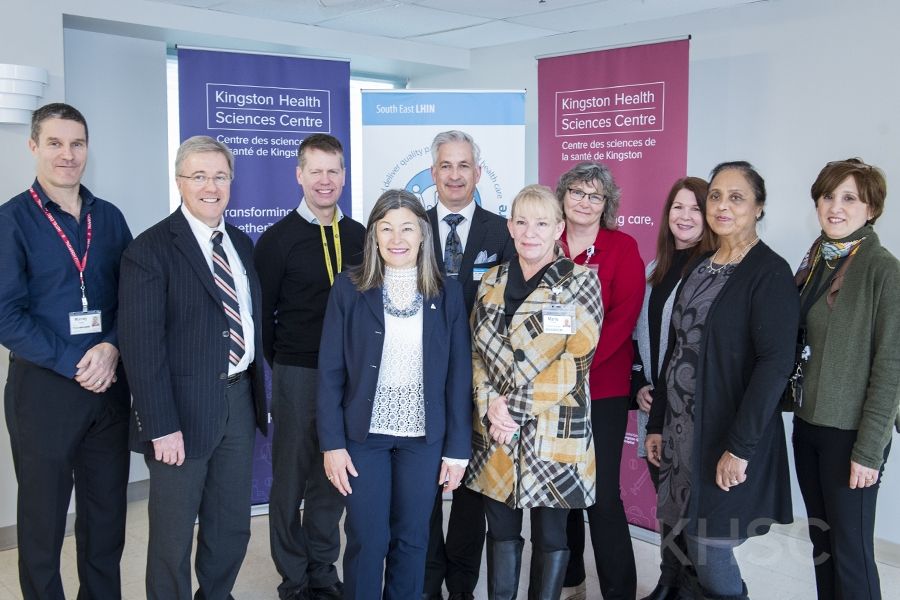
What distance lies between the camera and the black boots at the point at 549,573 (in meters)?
2.63

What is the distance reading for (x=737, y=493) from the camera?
2488mm

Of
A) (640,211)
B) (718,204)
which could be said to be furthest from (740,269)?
(640,211)

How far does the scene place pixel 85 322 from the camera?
261 cm

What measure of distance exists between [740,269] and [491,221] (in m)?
1.05

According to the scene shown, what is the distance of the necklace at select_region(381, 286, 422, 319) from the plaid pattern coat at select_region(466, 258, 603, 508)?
25 cm

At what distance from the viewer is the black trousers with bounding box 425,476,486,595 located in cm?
301

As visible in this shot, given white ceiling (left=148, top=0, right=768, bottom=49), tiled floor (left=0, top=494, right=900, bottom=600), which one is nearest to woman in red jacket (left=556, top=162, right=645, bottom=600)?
tiled floor (left=0, top=494, right=900, bottom=600)


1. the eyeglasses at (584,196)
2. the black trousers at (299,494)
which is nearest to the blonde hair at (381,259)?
the eyeglasses at (584,196)

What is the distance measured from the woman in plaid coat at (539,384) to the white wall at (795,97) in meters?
1.55

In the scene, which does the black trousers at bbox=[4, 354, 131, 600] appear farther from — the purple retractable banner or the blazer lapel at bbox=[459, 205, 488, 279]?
the purple retractable banner

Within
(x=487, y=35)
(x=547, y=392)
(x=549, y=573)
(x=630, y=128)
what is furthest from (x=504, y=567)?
(x=487, y=35)

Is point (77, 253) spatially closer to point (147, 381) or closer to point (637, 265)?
point (147, 381)

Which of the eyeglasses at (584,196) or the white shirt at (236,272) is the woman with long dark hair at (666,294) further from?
the white shirt at (236,272)

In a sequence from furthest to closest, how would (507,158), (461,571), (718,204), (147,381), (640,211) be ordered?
(507,158) < (640,211) < (461,571) < (718,204) < (147,381)
